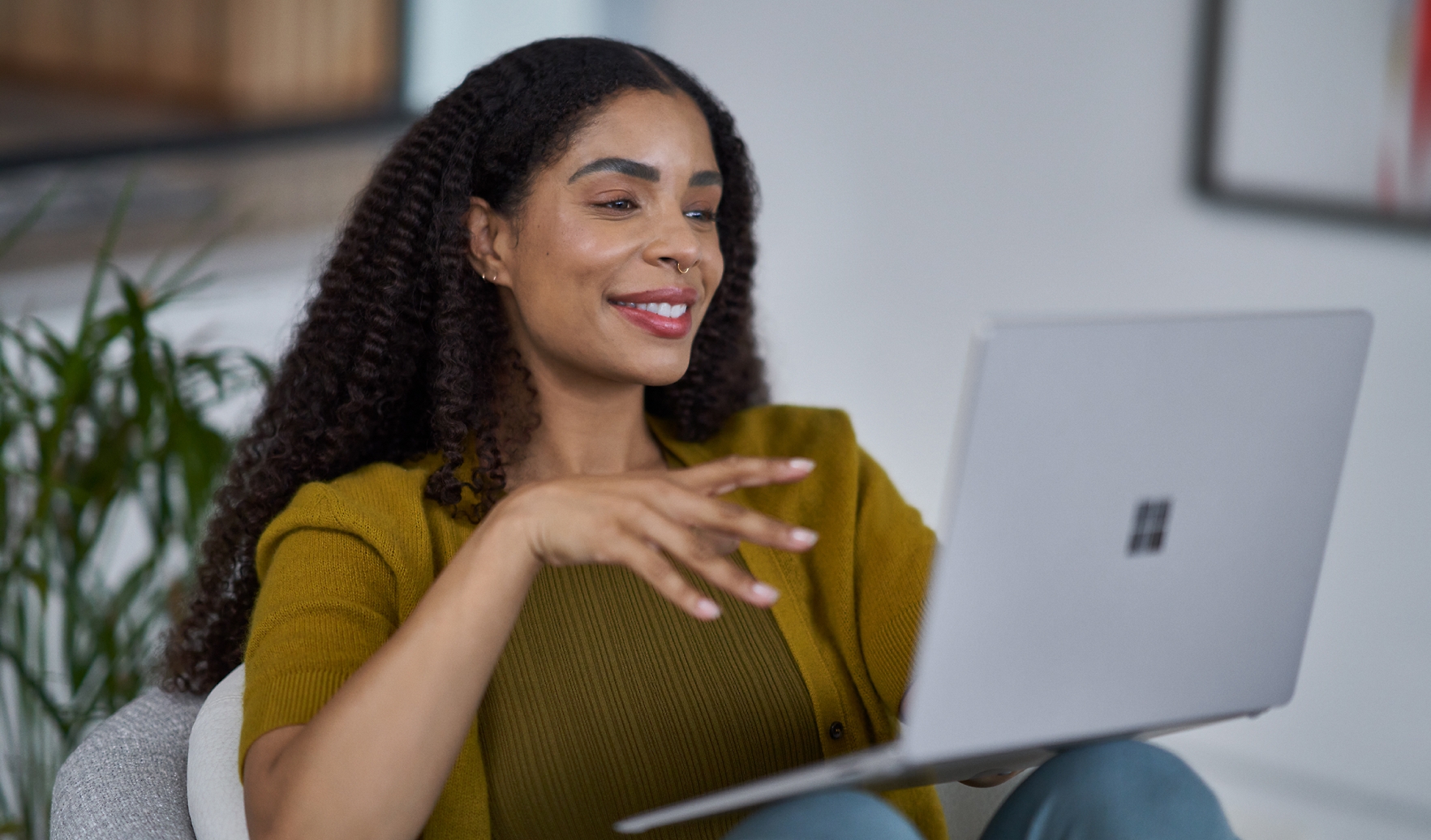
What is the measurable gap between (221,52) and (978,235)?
3.22 m

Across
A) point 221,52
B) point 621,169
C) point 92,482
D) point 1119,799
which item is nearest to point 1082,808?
point 1119,799

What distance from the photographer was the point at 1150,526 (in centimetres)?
95

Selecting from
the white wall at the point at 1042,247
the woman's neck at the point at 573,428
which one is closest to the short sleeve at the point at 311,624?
the woman's neck at the point at 573,428

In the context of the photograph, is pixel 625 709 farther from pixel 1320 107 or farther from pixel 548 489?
pixel 1320 107

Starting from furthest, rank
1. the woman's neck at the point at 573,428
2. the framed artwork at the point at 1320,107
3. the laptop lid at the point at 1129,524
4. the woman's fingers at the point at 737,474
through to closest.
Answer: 1. the framed artwork at the point at 1320,107
2. the woman's neck at the point at 573,428
3. the woman's fingers at the point at 737,474
4. the laptop lid at the point at 1129,524

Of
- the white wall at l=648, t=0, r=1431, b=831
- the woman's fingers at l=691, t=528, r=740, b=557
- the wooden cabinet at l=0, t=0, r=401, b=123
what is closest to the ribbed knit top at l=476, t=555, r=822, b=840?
the woman's fingers at l=691, t=528, r=740, b=557

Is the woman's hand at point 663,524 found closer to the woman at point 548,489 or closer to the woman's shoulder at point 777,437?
the woman at point 548,489

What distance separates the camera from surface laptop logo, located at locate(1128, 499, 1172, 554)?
943mm

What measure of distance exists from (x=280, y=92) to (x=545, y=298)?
3739mm

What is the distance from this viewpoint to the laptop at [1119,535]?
33.7 inches

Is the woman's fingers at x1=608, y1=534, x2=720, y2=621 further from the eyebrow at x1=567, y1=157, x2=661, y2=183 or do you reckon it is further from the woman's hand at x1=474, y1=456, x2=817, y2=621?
the eyebrow at x1=567, y1=157, x2=661, y2=183

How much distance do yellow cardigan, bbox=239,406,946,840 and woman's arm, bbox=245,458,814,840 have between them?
86 mm

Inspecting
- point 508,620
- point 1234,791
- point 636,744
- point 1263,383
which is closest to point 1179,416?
point 1263,383

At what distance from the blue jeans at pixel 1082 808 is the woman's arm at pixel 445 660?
0.16 m
